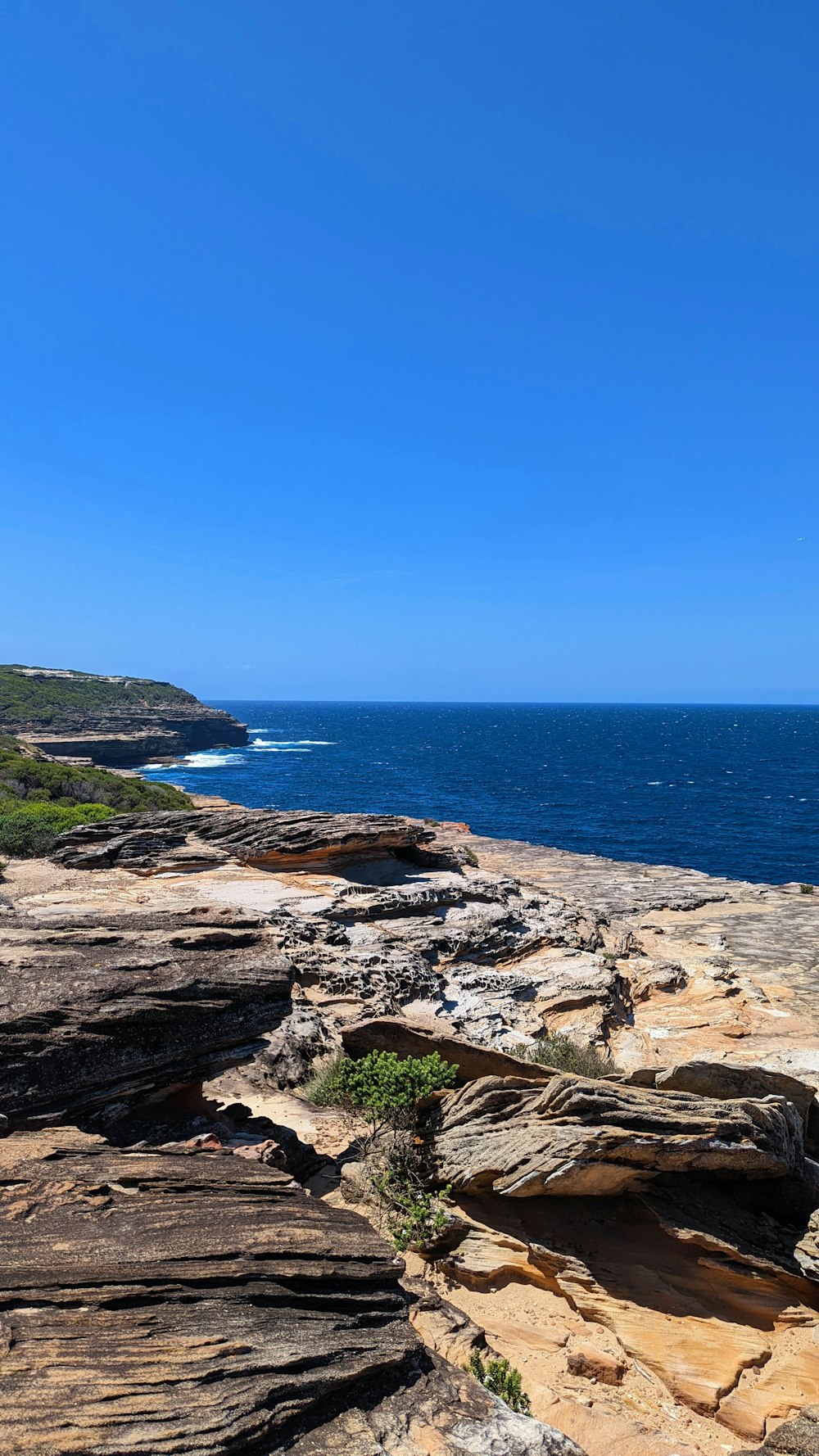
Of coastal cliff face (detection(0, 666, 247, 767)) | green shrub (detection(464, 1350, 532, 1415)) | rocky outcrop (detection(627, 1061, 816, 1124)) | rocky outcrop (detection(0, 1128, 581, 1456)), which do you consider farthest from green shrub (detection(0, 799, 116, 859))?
coastal cliff face (detection(0, 666, 247, 767))

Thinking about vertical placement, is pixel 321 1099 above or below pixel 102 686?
below

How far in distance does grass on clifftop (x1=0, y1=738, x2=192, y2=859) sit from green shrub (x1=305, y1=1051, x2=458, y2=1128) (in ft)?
70.7

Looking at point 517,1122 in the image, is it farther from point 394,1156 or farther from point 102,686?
point 102,686

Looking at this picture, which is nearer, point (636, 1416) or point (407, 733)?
point (636, 1416)

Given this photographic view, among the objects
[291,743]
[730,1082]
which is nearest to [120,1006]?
[730,1082]

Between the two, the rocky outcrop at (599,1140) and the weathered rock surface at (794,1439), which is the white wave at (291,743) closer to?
the rocky outcrop at (599,1140)

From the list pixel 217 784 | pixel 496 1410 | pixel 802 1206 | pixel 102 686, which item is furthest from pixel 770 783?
pixel 102 686

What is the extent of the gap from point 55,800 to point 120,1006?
37724mm

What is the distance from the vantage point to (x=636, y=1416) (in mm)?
6652

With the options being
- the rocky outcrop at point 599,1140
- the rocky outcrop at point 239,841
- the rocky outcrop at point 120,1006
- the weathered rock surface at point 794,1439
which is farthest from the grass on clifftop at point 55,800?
the weathered rock surface at point 794,1439

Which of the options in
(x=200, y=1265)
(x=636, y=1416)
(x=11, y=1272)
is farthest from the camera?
(x=636, y=1416)

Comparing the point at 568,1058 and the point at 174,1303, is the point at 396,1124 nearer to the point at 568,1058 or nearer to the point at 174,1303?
the point at 174,1303

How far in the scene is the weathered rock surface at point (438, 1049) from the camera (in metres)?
10.8

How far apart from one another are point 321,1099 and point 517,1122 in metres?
4.10
